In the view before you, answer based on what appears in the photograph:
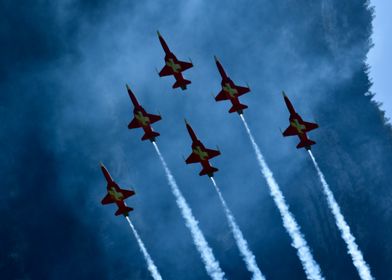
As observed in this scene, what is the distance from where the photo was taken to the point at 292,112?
199500 millimetres
